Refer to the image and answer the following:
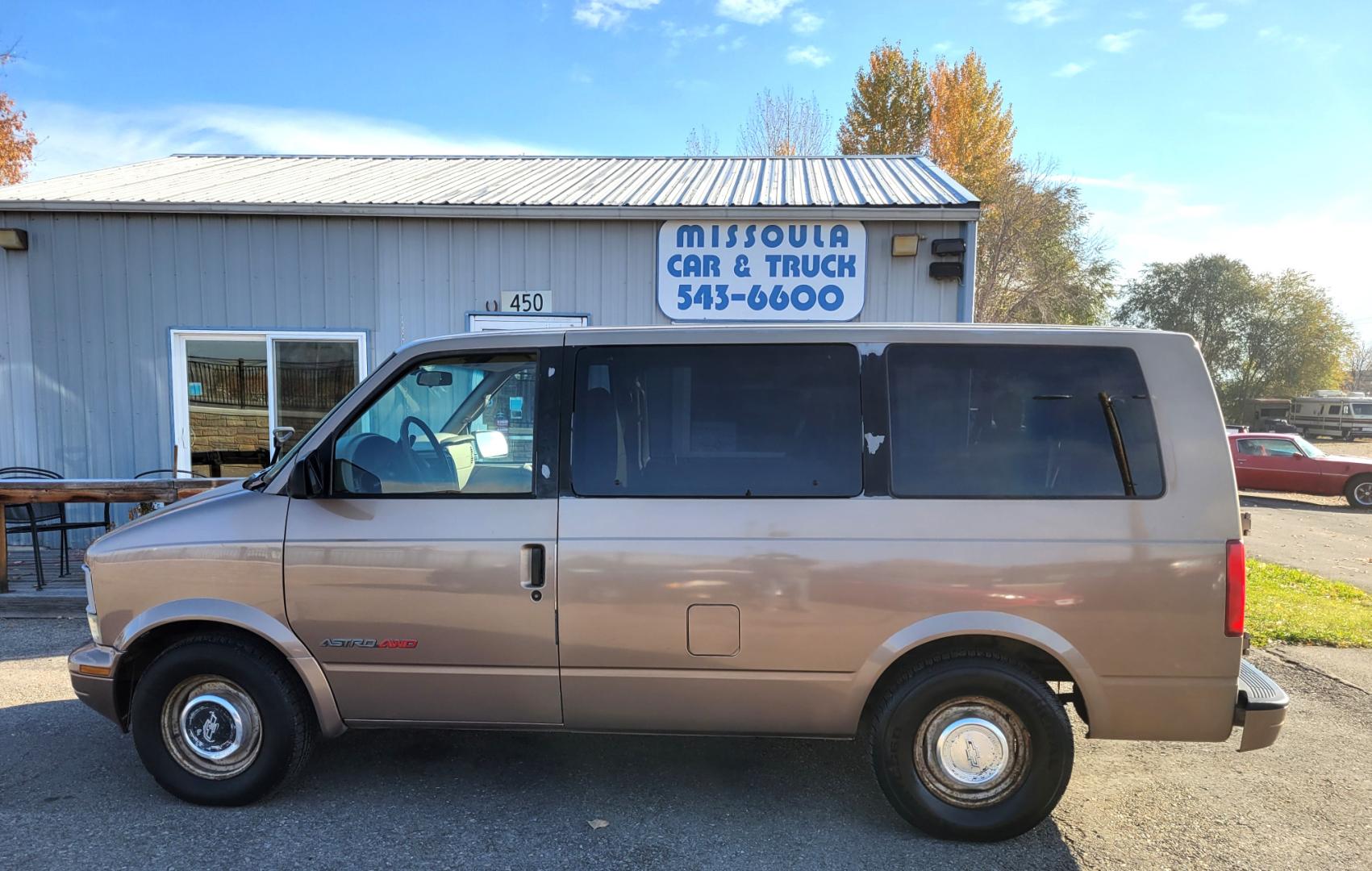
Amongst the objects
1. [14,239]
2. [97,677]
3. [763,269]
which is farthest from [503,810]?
[14,239]

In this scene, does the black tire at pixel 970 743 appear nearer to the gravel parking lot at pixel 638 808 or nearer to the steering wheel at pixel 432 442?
the gravel parking lot at pixel 638 808

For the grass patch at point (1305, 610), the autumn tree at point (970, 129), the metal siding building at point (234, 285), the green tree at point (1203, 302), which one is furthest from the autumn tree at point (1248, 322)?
the metal siding building at point (234, 285)

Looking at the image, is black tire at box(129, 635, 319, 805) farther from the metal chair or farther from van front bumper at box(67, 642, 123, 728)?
the metal chair

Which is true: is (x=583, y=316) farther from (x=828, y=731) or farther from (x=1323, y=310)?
(x=1323, y=310)

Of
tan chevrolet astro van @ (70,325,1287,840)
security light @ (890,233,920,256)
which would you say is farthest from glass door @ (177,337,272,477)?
security light @ (890,233,920,256)

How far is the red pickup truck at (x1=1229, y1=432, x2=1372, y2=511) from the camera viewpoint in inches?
590

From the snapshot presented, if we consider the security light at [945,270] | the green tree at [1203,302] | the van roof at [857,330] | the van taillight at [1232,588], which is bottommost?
the van taillight at [1232,588]

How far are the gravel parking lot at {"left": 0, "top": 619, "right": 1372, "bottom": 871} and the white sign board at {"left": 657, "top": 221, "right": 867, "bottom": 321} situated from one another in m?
4.79

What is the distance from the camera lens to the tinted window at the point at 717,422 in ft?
10.1

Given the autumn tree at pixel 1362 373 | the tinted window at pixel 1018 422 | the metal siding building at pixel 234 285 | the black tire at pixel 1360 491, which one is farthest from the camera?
the autumn tree at pixel 1362 373

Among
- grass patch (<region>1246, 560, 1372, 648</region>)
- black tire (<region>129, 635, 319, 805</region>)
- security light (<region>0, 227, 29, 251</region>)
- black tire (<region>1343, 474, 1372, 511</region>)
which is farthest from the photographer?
black tire (<region>1343, 474, 1372, 511</region>)

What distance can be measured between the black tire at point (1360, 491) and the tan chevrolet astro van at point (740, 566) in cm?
1588

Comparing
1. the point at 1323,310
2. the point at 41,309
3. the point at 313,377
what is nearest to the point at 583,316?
the point at 313,377

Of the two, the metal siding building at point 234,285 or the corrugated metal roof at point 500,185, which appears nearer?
the corrugated metal roof at point 500,185
